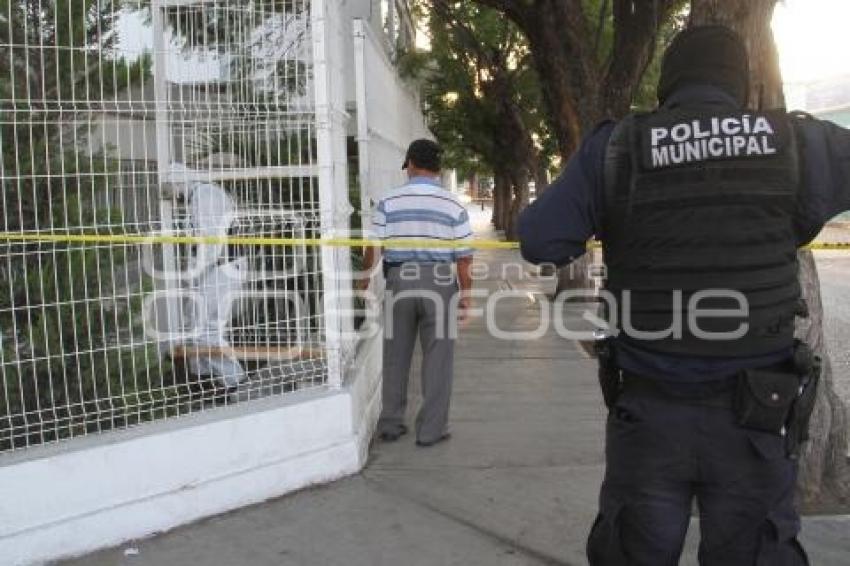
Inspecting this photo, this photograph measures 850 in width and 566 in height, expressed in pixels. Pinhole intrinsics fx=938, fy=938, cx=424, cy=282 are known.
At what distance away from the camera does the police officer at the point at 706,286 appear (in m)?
2.72

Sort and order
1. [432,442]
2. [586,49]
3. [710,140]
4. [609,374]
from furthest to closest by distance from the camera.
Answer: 1. [586,49]
2. [432,442]
3. [609,374]
4. [710,140]

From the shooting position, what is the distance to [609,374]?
2.97 meters

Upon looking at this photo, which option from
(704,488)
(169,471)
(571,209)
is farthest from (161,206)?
(704,488)

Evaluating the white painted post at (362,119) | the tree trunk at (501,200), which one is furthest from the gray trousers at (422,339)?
the tree trunk at (501,200)

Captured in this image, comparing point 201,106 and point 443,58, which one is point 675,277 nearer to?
point 201,106

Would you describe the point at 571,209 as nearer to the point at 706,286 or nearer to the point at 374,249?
the point at 706,286

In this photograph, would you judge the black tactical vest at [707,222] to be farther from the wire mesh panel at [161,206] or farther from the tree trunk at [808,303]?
the wire mesh panel at [161,206]

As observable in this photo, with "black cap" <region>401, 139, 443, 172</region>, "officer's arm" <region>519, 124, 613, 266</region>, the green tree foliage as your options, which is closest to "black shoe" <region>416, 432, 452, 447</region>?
"black cap" <region>401, 139, 443, 172</region>

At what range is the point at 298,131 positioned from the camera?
16.7ft

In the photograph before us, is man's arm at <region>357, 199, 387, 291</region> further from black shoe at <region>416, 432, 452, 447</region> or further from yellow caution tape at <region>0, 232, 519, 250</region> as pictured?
black shoe at <region>416, 432, 452, 447</region>

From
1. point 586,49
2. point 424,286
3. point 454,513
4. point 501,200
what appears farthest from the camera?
point 501,200

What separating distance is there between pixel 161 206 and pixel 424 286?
5.37 ft

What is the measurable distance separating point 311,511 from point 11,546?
1.35m

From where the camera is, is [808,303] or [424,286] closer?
[808,303]
